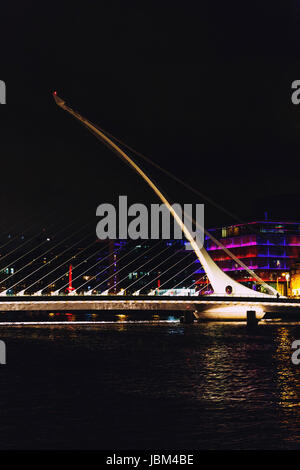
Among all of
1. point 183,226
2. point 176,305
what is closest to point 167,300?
point 176,305

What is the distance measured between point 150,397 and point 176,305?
3525 cm

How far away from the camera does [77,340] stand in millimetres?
40344

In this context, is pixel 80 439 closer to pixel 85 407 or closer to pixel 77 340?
pixel 85 407

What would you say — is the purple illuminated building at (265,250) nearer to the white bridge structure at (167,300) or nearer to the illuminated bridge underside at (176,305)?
the illuminated bridge underside at (176,305)

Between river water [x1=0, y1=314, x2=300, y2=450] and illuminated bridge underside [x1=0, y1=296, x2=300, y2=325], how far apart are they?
49.2 feet

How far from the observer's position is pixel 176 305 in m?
53.6

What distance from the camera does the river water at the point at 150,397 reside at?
12.9 metres

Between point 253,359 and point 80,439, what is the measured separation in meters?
17.1

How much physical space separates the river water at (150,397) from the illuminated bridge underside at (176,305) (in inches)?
590

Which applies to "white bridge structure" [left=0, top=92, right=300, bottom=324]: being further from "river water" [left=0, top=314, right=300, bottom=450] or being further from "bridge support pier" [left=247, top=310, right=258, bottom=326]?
"river water" [left=0, top=314, right=300, bottom=450]

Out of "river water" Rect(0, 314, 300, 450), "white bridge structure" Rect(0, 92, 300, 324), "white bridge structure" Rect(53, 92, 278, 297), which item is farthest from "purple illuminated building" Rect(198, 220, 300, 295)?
"river water" Rect(0, 314, 300, 450)
